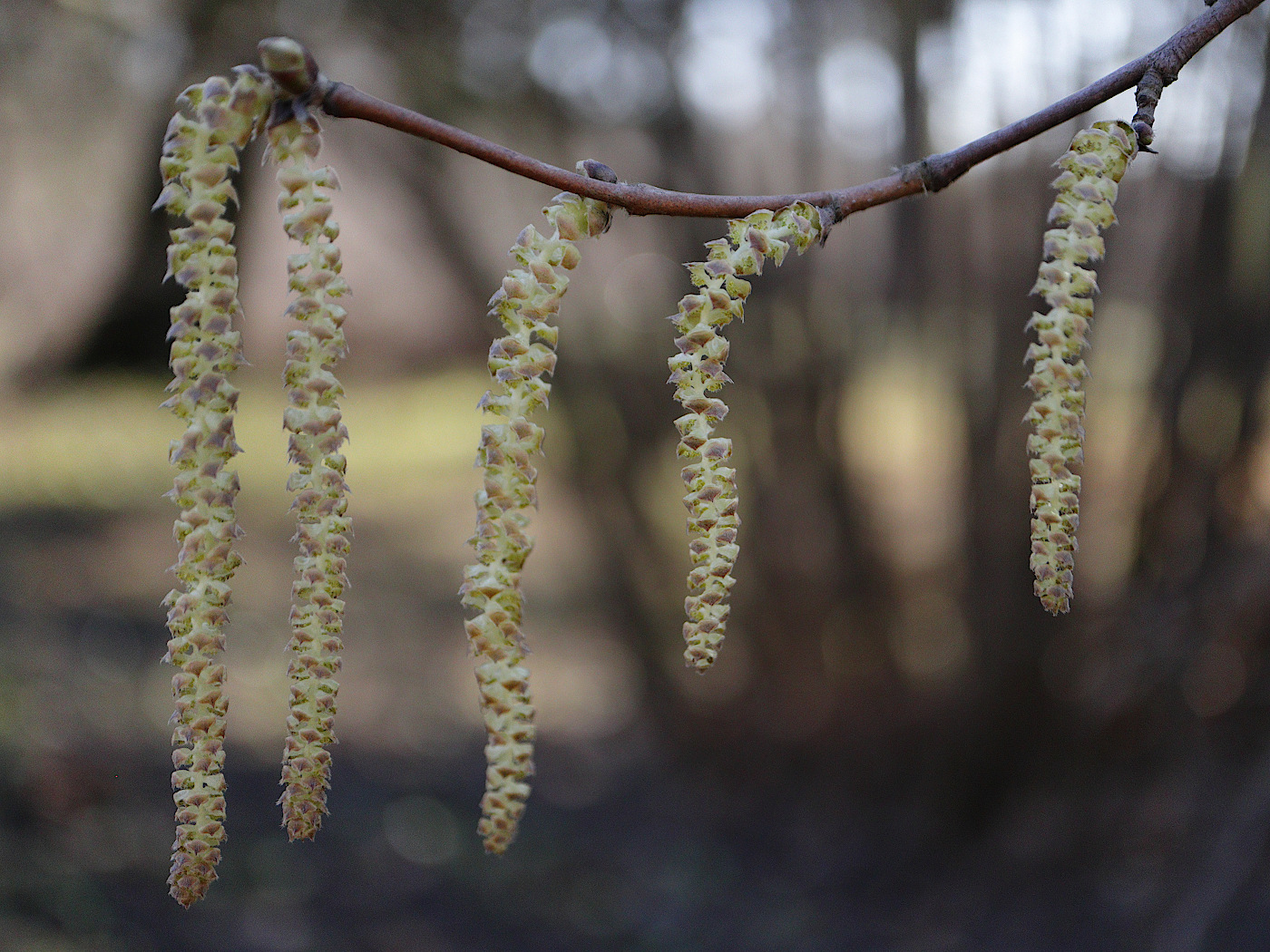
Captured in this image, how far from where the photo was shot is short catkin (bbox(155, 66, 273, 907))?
0.46 metres

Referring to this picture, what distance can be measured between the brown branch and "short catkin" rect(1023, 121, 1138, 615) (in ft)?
0.09

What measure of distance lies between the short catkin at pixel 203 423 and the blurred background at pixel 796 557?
1706 millimetres

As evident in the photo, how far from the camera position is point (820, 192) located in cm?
54

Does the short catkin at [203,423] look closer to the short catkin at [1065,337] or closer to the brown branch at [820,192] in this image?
the brown branch at [820,192]

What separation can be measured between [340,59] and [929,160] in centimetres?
234

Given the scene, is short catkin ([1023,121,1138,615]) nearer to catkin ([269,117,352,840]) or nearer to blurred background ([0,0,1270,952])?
catkin ([269,117,352,840])

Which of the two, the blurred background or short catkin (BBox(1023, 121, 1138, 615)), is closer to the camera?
short catkin (BBox(1023, 121, 1138, 615))

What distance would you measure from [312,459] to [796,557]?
2.23 meters

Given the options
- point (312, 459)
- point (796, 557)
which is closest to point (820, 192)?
point (312, 459)

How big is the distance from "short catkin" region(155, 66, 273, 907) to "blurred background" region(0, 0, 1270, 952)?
5.60ft

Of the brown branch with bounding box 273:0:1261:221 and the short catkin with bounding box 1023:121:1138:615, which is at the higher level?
the brown branch with bounding box 273:0:1261:221

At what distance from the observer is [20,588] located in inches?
156

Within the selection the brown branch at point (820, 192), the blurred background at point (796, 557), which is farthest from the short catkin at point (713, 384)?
the blurred background at point (796, 557)

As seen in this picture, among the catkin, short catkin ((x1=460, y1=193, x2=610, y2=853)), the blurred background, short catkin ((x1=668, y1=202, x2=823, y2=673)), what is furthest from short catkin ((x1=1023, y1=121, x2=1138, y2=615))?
the blurred background
